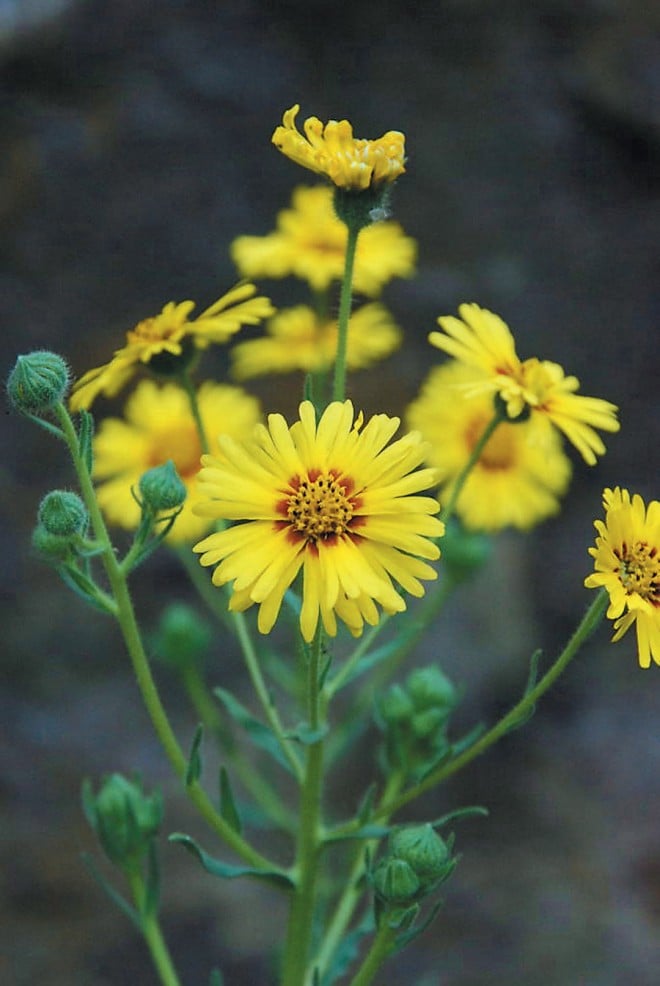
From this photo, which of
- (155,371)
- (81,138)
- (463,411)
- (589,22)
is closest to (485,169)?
(589,22)

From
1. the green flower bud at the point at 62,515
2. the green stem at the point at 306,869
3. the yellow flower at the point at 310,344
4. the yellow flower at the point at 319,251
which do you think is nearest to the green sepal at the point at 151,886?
the green stem at the point at 306,869

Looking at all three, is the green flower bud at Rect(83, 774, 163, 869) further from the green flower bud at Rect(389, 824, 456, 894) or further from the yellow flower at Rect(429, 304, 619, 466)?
the yellow flower at Rect(429, 304, 619, 466)

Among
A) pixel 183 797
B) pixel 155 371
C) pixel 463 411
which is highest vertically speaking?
pixel 463 411

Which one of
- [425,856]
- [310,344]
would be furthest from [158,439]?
[425,856]

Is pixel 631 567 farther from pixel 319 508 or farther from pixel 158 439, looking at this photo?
pixel 158 439

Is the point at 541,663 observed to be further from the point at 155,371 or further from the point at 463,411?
the point at 155,371

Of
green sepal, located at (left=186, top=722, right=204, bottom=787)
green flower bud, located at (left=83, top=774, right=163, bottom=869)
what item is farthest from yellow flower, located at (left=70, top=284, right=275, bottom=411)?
green flower bud, located at (left=83, top=774, right=163, bottom=869)

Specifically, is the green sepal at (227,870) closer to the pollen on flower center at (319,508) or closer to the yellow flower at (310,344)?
the pollen on flower center at (319,508)
